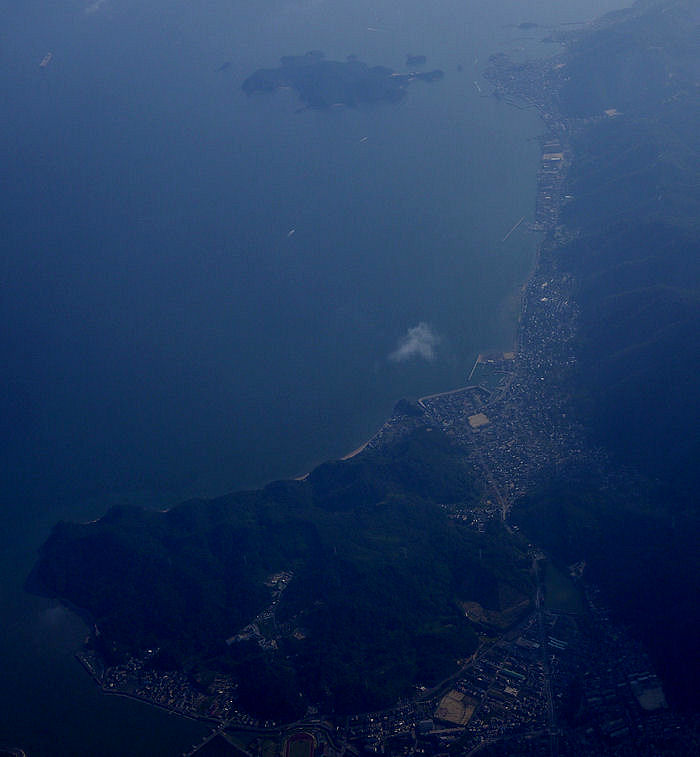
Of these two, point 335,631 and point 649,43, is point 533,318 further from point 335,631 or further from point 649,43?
point 649,43

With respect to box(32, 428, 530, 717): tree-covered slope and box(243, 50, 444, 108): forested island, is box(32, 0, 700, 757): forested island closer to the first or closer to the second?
box(32, 428, 530, 717): tree-covered slope

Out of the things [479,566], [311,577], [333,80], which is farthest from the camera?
[333,80]

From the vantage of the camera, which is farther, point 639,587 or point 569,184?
point 569,184

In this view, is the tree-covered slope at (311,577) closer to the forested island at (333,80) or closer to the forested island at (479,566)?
the forested island at (479,566)

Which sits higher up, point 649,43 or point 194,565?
point 649,43

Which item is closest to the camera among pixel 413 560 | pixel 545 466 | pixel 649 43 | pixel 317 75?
pixel 413 560

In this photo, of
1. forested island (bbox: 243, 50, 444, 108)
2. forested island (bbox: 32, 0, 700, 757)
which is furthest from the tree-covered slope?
forested island (bbox: 243, 50, 444, 108)

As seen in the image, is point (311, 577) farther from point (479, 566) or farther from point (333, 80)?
point (333, 80)

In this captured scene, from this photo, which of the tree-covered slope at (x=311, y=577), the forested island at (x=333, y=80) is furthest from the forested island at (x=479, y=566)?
the forested island at (x=333, y=80)

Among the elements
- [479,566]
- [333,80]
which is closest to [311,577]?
[479,566]

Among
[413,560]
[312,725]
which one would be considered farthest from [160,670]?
[413,560]

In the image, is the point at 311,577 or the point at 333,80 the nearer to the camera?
the point at 311,577
